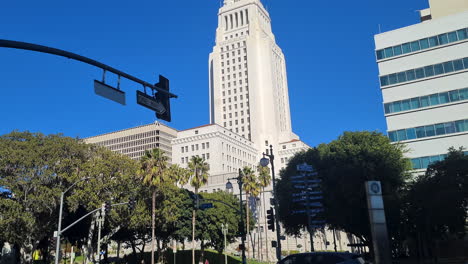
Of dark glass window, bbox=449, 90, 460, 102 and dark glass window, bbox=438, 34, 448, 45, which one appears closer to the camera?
dark glass window, bbox=449, 90, 460, 102

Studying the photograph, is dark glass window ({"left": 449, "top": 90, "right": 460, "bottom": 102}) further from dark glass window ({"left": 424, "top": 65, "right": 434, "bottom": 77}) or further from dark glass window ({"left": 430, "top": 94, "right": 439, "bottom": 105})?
dark glass window ({"left": 424, "top": 65, "right": 434, "bottom": 77})

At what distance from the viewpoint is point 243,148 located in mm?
127250

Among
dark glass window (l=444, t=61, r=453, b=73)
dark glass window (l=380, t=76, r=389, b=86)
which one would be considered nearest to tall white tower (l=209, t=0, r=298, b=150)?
dark glass window (l=380, t=76, r=389, b=86)

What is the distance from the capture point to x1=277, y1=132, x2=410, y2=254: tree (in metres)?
40.5

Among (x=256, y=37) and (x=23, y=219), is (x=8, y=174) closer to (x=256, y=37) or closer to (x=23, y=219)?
(x=23, y=219)

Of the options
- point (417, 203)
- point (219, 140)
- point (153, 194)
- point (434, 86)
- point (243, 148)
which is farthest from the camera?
point (243, 148)

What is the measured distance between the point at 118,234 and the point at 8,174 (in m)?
20.4

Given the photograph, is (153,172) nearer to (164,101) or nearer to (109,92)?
(164,101)

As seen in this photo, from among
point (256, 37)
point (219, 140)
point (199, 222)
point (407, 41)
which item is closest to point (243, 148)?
point (219, 140)

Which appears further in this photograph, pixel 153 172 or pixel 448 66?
pixel 448 66

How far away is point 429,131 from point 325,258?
4193cm

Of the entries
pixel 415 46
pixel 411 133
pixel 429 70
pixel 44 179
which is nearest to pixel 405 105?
pixel 411 133

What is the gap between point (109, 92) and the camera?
10234 millimetres

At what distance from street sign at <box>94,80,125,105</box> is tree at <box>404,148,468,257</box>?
35818 millimetres
